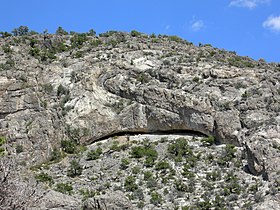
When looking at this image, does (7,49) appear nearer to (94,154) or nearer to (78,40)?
(78,40)

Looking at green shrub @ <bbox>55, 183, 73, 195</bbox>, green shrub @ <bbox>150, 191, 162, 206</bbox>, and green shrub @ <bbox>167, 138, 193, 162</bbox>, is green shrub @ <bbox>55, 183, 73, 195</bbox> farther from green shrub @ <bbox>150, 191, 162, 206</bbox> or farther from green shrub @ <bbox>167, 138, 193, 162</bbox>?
green shrub @ <bbox>167, 138, 193, 162</bbox>

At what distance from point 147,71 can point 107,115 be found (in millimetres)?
6004

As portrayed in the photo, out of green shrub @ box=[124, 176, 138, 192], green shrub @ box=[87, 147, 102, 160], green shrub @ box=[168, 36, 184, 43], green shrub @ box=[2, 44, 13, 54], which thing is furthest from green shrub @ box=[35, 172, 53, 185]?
green shrub @ box=[168, 36, 184, 43]

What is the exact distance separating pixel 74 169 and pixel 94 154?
110 inches

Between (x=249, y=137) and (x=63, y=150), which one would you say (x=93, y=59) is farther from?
(x=249, y=137)

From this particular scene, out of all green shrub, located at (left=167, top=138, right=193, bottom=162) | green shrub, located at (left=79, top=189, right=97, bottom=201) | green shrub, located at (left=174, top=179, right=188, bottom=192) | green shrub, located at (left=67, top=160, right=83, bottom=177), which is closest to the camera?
green shrub, located at (left=79, top=189, right=97, bottom=201)

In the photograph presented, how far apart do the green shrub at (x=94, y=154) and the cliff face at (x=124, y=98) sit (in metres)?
1.15

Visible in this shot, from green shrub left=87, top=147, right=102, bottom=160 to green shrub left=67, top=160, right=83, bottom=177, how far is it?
1.46m

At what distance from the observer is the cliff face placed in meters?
39.8

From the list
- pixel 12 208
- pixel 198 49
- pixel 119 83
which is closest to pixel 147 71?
pixel 119 83

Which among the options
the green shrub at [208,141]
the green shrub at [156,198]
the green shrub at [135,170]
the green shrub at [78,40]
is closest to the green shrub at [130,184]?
the green shrub at [135,170]

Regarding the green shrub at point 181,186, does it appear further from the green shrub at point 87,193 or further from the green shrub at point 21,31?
the green shrub at point 21,31

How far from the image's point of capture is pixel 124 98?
4453 cm

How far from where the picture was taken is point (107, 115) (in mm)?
43281
